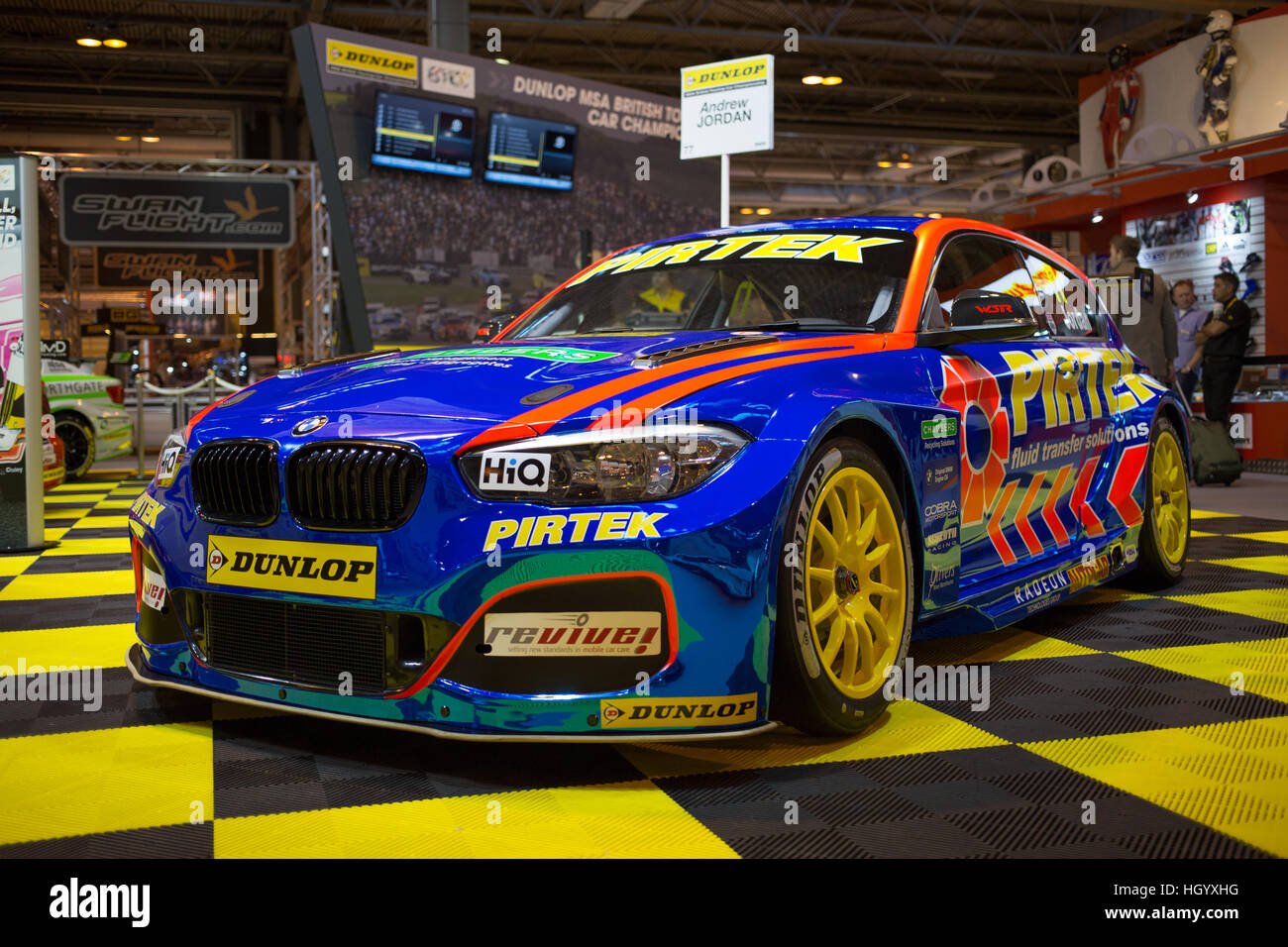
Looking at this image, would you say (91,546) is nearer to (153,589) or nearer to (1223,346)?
(153,589)

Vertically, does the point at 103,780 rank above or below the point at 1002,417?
below

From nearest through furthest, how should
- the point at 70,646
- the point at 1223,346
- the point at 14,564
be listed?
the point at 70,646 → the point at 14,564 → the point at 1223,346

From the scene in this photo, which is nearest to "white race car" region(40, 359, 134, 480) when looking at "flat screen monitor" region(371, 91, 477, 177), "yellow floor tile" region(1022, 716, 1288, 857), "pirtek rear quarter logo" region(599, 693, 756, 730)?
"flat screen monitor" region(371, 91, 477, 177)

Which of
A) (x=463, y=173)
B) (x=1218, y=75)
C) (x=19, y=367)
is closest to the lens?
(x=19, y=367)

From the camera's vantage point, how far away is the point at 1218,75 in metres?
16.1

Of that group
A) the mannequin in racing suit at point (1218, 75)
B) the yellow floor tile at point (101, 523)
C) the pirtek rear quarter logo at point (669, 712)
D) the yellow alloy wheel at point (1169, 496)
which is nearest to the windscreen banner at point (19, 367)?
the yellow floor tile at point (101, 523)

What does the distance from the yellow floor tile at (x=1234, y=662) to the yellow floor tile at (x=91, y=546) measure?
5.28 m

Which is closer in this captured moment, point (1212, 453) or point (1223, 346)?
point (1212, 453)

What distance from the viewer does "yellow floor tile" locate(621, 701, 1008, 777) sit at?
2.77 m

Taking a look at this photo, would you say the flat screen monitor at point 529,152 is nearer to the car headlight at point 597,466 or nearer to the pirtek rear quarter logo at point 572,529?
the car headlight at point 597,466

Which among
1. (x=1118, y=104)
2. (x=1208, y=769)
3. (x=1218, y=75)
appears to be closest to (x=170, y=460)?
(x=1208, y=769)

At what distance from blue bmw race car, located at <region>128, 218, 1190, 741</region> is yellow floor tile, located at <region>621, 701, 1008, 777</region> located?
87mm

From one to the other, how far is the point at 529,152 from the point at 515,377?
12.3 m
